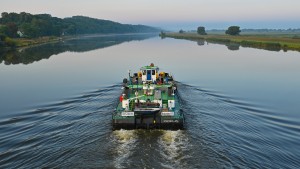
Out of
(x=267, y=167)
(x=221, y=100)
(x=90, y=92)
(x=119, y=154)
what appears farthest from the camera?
(x=90, y=92)

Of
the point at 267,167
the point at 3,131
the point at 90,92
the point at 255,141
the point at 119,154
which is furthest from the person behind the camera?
the point at 90,92

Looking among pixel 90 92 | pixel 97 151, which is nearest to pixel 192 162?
pixel 97 151

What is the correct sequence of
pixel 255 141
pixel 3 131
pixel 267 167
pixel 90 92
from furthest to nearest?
1. pixel 90 92
2. pixel 3 131
3. pixel 255 141
4. pixel 267 167

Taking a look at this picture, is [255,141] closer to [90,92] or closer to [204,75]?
[90,92]

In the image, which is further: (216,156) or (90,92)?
(90,92)

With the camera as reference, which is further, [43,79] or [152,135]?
[43,79]

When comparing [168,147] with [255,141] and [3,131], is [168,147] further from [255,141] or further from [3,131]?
[3,131]

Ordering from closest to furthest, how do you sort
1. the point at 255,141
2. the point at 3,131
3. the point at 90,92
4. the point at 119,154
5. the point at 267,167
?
the point at 267,167
the point at 119,154
the point at 255,141
the point at 3,131
the point at 90,92

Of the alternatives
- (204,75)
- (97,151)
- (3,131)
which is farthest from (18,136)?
(204,75)
